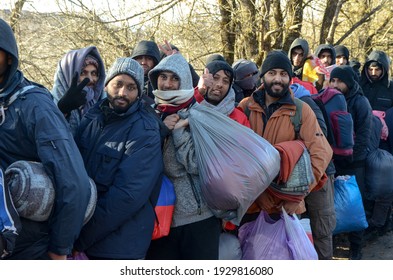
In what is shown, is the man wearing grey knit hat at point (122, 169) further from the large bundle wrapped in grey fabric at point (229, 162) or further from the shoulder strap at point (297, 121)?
the shoulder strap at point (297, 121)

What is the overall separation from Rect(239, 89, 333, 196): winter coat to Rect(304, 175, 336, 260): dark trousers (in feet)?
2.38

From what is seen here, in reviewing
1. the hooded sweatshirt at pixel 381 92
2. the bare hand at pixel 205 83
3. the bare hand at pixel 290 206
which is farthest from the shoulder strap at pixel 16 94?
the hooded sweatshirt at pixel 381 92

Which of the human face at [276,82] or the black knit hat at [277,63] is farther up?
the black knit hat at [277,63]

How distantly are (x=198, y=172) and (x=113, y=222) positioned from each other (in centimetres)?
57

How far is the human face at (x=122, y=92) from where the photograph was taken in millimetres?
2949

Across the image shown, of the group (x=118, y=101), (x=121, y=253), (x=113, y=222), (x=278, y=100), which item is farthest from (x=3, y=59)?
(x=278, y=100)

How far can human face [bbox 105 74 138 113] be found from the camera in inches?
116

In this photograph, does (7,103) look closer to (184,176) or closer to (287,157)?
(184,176)

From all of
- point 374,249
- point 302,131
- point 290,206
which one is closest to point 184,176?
point 290,206

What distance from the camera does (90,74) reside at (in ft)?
11.4

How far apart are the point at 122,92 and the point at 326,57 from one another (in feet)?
12.9

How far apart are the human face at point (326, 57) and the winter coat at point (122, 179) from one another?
3.83m

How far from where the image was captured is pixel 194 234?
307 cm

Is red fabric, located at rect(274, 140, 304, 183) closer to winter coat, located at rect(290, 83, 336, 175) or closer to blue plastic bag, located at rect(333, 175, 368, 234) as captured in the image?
winter coat, located at rect(290, 83, 336, 175)
